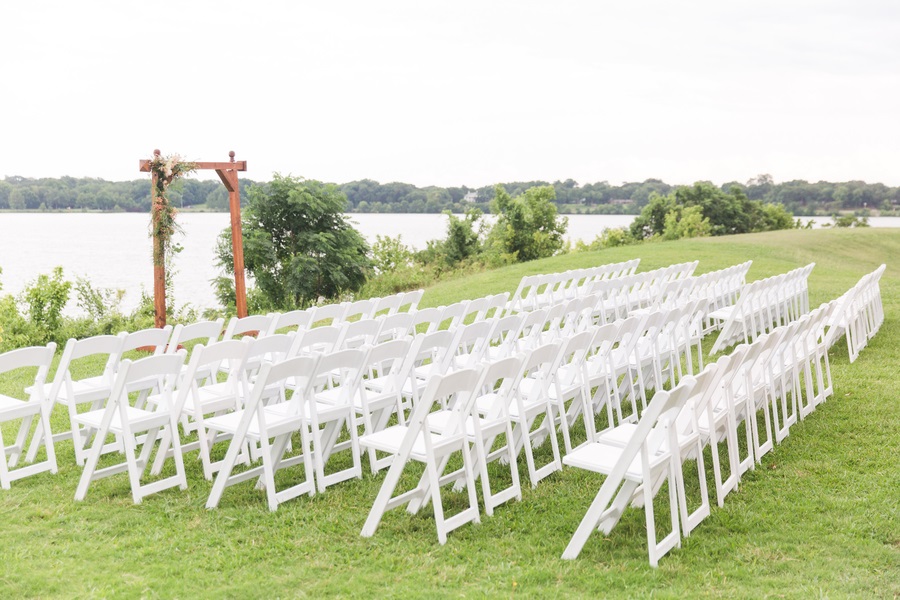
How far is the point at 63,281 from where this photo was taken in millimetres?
14086

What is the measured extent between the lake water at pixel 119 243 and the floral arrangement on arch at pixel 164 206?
7.58 meters

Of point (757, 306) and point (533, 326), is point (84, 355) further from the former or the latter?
point (757, 306)

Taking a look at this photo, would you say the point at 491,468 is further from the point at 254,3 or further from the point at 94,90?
the point at 94,90

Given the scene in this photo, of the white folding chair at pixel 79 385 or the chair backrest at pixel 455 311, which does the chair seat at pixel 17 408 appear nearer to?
the white folding chair at pixel 79 385

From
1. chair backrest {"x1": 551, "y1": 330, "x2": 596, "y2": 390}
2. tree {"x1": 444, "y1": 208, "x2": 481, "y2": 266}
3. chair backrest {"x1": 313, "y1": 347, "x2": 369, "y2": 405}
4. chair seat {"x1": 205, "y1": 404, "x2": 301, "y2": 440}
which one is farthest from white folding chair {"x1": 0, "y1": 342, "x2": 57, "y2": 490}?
tree {"x1": 444, "y1": 208, "x2": 481, "y2": 266}

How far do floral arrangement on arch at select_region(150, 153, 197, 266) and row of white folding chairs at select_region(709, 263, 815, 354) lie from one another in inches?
278

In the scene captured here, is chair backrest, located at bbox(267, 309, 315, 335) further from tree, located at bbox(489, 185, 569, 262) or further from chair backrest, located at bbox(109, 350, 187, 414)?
tree, located at bbox(489, 185, 569, 262)

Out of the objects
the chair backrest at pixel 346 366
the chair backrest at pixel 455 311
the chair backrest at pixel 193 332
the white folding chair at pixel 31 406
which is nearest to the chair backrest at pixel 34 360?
the white folding chair at pixel 31 406

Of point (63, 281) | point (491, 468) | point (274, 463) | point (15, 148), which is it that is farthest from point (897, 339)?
point (15, 148)

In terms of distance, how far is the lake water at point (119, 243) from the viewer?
23.4 meters

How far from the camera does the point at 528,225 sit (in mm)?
38156

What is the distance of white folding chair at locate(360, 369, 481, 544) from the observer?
3643 millimetres

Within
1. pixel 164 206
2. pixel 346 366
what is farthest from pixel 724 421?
pixel 164 206

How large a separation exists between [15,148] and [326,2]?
31.2 meters
